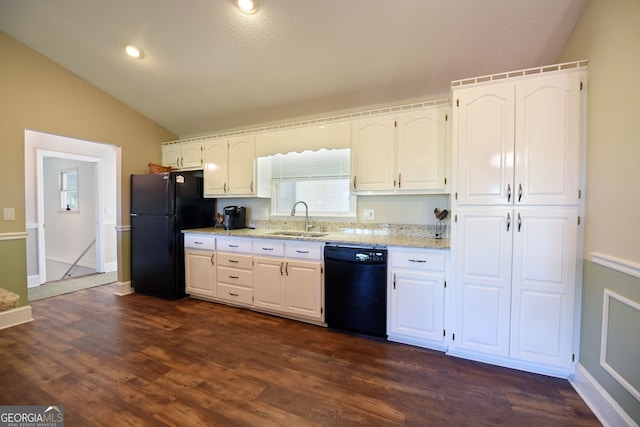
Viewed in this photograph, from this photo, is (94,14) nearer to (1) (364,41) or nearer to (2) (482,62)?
(1) (364,41)

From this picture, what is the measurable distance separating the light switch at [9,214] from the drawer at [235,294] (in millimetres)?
2170

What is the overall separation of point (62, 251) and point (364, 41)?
697cm

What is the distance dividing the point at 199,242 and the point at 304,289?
1565 mm

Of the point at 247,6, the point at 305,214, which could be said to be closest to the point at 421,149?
the point at 305,214

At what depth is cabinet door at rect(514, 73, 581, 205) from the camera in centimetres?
182

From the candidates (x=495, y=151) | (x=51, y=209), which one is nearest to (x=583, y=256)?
(x=495, y=151)

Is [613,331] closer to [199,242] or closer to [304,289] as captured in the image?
[304,289]

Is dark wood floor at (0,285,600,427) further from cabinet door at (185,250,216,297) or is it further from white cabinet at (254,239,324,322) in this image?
cabinet door at (185,250,216,297)

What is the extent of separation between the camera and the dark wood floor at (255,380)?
5.14ft

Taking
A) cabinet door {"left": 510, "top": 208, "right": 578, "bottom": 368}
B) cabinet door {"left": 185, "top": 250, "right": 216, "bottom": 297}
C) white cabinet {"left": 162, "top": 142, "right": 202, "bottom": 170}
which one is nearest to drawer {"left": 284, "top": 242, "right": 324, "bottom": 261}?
cabinet door {"left": 185, "top": 250, "right": 216, "bottom": 297}

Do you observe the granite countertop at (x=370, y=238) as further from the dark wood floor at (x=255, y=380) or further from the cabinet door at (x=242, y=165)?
the dark wood floor at (x=255, y=380)

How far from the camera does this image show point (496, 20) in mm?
1956

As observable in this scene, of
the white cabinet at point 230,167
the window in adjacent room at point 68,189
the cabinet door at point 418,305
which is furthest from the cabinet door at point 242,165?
the window in adjacent room at point 68,189

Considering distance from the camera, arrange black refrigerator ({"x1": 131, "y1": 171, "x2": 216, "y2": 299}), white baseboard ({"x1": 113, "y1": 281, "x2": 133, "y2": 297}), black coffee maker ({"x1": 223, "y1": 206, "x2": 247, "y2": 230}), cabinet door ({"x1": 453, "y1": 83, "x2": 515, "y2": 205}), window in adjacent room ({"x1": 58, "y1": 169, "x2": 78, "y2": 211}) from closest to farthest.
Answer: cabinet door ({"x1": 453, "y1": 83, "x2": 515, "y2": 205}) → black refrigerator ({"x1": 131, "y1": 171, "x2": 216, "y2": 299}) → black coffee maker ({"x1": 223, "y1": 206, "x2": 247, "y2": 230}) → white baseboard ({"x1": 113, "y1": 281, "x2": 133, "y2": 297}) → window in adjacent room ({"x1": 58, "y1": 169, "x2": 78, "y2": 211})
